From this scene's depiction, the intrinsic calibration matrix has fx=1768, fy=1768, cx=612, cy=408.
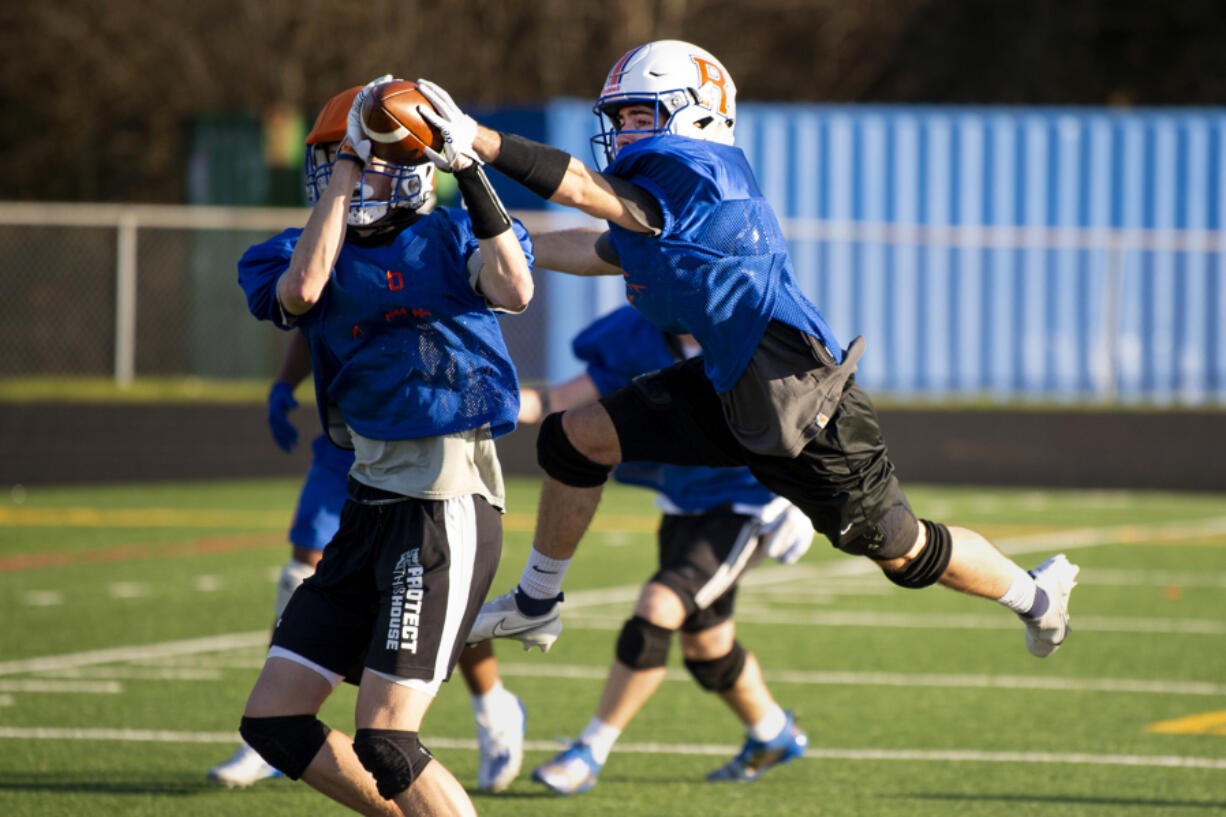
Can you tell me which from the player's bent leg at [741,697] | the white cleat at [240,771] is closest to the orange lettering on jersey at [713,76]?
the player's bent leg at [741,697]

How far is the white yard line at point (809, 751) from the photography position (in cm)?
625

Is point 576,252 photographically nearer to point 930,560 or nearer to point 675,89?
point 675,89

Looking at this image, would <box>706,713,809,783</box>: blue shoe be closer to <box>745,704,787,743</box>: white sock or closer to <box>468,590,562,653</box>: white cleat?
<box>745,704,787,743</box>: white sock

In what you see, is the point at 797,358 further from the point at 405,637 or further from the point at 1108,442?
the point at 1108,442

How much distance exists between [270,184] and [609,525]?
7927 mm

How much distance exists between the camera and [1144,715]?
7.09 metres

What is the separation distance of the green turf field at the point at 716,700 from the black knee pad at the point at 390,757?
4.77ft

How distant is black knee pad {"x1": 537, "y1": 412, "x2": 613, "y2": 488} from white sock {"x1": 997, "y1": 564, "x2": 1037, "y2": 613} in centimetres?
120

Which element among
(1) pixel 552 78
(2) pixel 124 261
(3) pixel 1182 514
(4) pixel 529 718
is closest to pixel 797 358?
(4) pixel 529 718

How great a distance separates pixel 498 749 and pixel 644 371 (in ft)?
4.69

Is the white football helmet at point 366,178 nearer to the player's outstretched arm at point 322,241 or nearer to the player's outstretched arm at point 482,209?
the player's outstretched arm at point 322,241

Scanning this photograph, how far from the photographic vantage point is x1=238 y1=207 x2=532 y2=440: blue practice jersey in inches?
173

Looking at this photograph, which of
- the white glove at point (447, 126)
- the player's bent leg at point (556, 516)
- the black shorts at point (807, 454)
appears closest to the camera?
the white glove at point (447, 126)

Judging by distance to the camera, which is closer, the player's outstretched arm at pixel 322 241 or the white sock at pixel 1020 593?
the player's outstretched arm at pixel 322 241
